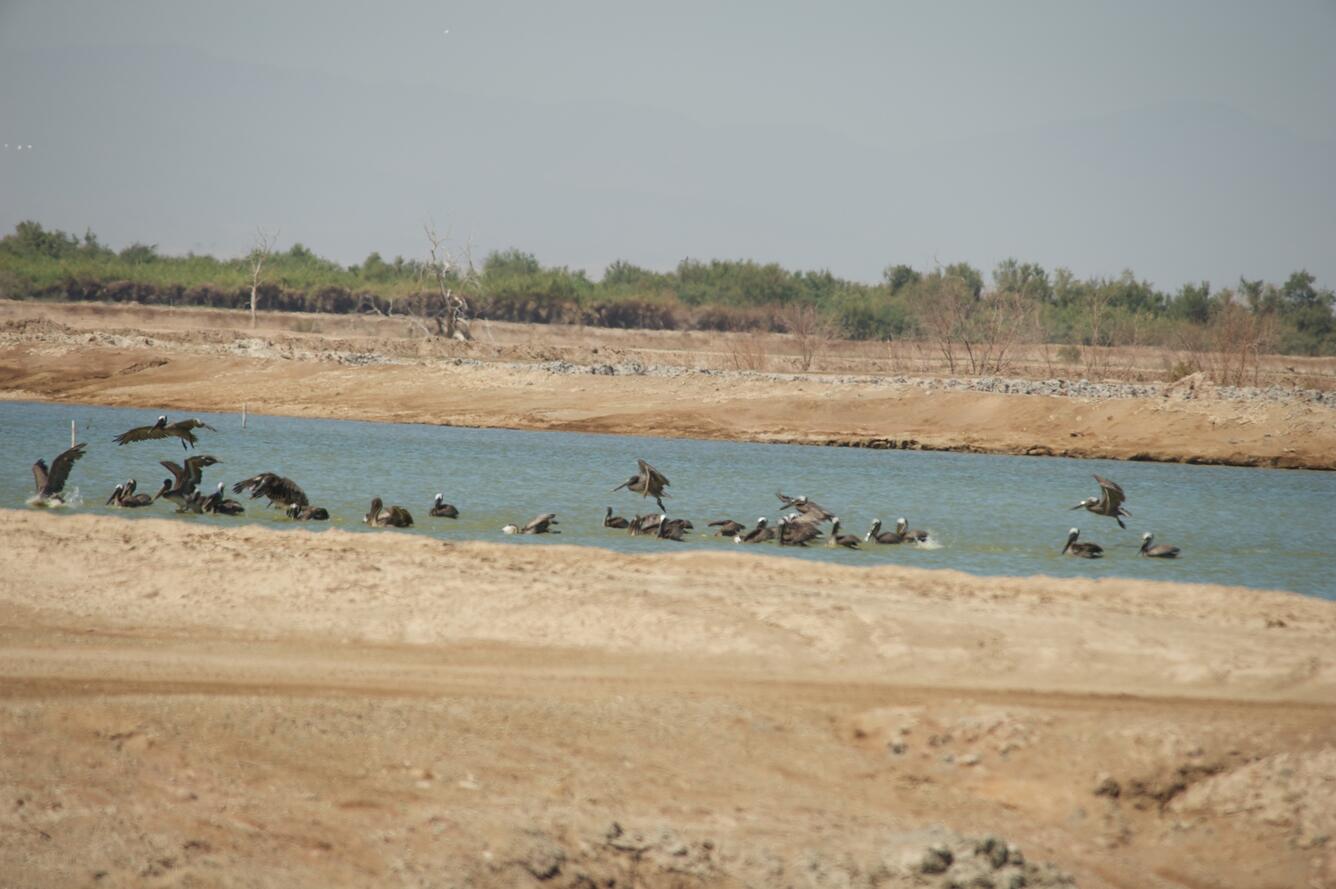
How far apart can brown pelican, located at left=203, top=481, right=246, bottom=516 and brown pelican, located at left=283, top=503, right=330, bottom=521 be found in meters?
0.77

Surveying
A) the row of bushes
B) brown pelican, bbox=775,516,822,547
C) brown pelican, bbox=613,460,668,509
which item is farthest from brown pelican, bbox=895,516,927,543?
the row of bushes

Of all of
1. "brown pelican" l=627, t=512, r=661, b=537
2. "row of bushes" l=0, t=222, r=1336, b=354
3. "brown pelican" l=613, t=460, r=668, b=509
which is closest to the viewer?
"brown pelican" l=627, t=512, r=661, b=537

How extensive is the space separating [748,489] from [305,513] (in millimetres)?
10083

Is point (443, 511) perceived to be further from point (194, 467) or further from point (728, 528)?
point (728, 528)

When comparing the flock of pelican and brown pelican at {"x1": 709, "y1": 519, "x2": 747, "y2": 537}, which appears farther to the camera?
brown pelican at {"x1": 709, "y1": 519, "x2": 747, "y2": 537}

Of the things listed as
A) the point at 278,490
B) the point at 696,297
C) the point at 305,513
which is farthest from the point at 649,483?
the point at 696,297

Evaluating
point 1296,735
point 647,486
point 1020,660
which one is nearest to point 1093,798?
point 1296,735

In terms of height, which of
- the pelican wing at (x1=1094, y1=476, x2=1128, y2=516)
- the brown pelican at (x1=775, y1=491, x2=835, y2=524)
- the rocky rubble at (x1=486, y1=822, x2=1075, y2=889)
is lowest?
the rocky rubble at (x1=486, y1=822, x2=1075, y2=889)

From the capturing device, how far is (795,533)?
18.6m

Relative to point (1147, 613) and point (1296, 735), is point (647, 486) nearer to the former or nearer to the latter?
point (1147, 613)

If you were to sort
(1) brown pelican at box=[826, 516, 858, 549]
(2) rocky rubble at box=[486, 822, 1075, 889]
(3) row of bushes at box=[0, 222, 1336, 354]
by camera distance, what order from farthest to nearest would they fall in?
(3) row of bushes at box=[0, 222, 1336, 354] → (1) brown pelican at box=[826, 516, 858, 549] → (2) rocky rubble at box=[486, 822, 1075, 889]

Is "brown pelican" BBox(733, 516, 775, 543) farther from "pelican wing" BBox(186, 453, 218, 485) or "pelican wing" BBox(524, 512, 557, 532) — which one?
"pelican wing" BBox(186, 453, 218, 485)

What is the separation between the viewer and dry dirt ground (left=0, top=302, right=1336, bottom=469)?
1506 inches

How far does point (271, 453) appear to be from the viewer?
29.6 metres
